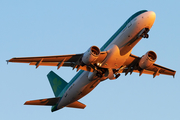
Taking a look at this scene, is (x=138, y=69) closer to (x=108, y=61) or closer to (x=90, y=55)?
(x=108, y=61)

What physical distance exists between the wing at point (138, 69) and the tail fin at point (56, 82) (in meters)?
10.1

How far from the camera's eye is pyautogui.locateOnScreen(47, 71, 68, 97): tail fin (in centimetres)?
4734

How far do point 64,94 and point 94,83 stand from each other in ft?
17.9

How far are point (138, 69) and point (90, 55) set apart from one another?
850 centimetres

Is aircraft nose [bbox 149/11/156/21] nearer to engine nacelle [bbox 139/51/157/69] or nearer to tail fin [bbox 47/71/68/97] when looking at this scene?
engine nacelle [bbox 139/51/157/69]

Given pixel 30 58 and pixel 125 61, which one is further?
pixel 125 61

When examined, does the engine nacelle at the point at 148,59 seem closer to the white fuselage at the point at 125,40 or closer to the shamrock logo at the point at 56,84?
the white fuselage at the point at 125,40

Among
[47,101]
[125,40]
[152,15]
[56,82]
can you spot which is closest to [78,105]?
[47,101]

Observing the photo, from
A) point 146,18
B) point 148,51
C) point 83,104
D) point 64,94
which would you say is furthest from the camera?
point 83,104

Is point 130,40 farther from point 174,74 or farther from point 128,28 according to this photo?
point 174,74

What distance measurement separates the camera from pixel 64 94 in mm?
43625

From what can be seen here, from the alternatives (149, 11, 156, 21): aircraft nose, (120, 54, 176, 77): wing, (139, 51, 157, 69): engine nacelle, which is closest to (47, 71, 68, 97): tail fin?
(120, 54, 176, 77): wing

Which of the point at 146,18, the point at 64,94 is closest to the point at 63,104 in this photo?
the point at 64,94

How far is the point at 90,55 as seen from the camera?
35219mm
